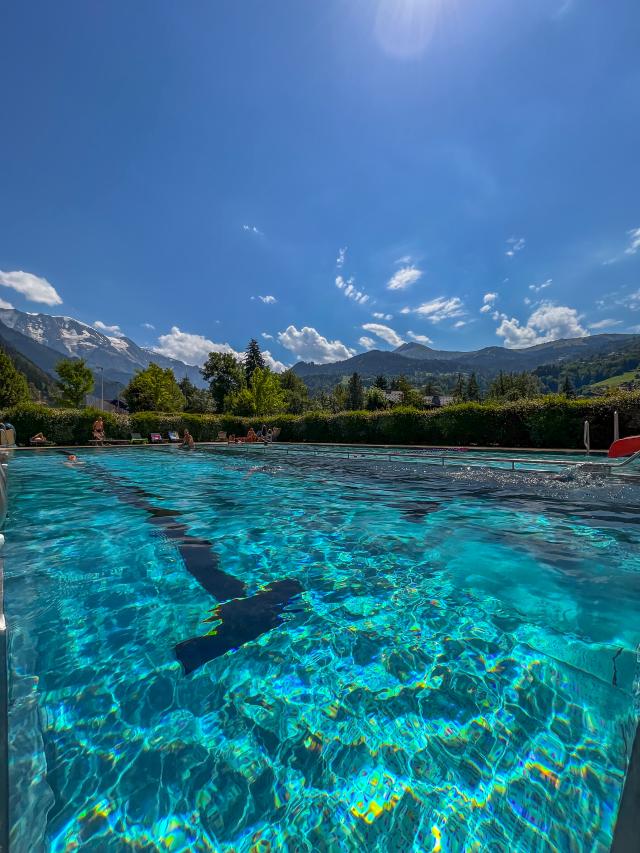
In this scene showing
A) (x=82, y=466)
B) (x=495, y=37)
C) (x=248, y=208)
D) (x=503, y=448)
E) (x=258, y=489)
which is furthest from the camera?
(x=248, y=208)

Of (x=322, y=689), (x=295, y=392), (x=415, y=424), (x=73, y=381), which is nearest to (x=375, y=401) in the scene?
(x=295, y=392)

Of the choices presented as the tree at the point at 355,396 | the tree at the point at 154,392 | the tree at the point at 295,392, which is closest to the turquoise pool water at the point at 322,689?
the tree at the point at 154,392

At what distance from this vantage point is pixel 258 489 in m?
8.95

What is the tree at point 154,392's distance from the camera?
39.8m

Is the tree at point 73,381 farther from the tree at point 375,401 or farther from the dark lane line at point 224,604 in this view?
the dark lane line at point 224,604

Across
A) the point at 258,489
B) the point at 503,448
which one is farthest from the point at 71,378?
the point at 503,448

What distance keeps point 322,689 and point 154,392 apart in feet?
138

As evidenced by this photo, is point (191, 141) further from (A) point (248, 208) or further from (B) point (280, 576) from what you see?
(B) point (280, 576)

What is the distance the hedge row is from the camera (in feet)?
46.3

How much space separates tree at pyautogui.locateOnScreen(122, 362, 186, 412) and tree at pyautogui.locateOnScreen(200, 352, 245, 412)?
656 cm

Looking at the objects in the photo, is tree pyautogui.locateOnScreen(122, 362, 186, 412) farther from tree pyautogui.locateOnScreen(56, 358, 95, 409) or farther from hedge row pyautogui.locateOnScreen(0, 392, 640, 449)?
hedge row pyautogui.locateOnScreen(0, 392, 640, 449)

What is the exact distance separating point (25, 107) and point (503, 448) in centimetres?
2114

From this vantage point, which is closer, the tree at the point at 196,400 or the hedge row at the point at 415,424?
the hedge row at the point at 415,424

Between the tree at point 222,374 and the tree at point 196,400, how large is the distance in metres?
3.27
